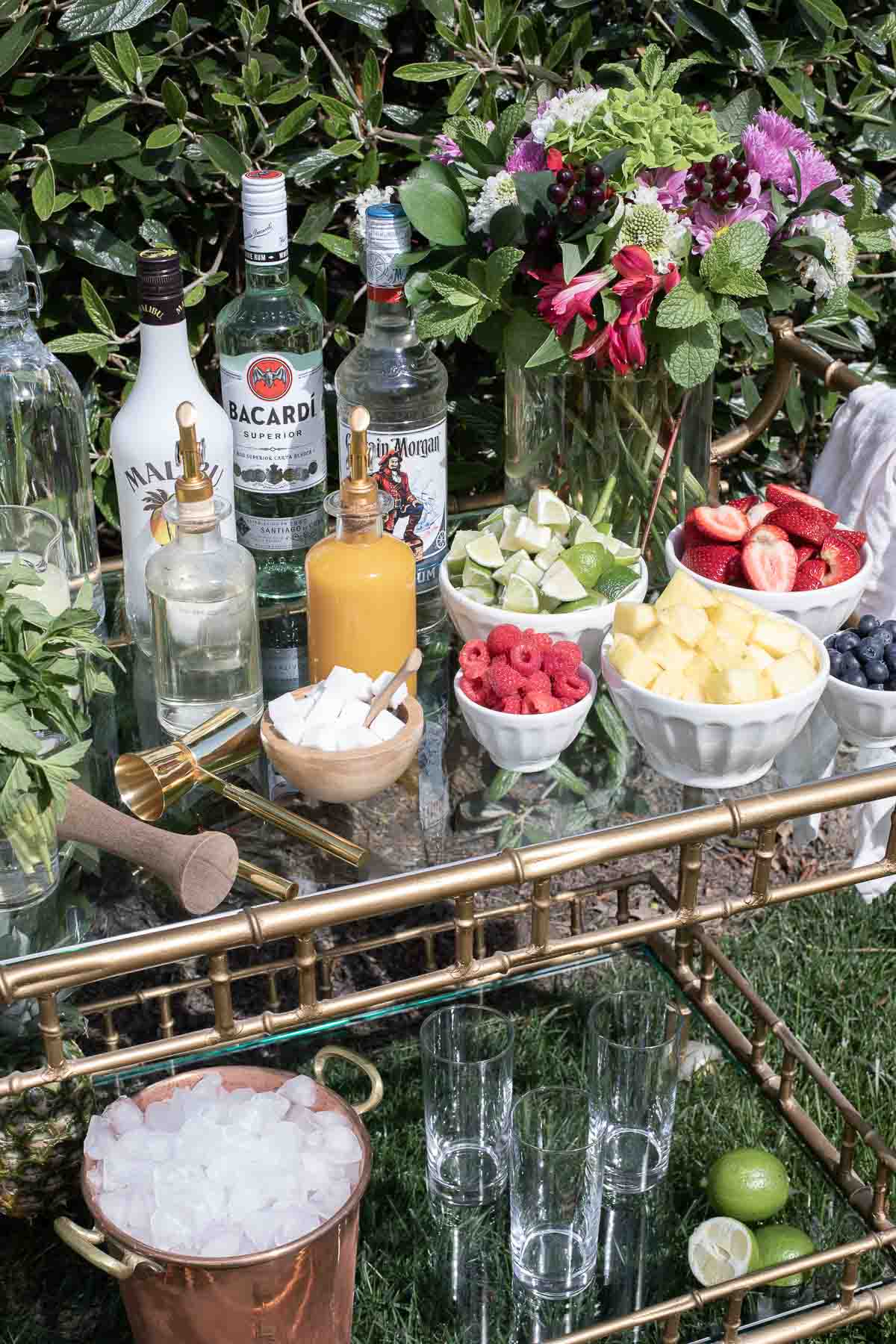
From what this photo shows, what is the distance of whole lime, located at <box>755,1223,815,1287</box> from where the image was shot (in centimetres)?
133

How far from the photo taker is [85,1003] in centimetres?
154

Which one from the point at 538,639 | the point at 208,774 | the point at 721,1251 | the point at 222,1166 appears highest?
the point at 538,639

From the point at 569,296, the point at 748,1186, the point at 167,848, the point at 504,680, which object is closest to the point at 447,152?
the point at 569,296

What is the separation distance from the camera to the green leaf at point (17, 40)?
1.38 metres

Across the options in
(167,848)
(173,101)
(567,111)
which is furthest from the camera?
(173,101)

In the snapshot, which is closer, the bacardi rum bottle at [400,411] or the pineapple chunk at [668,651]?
the pineapple chunk at [668,651]

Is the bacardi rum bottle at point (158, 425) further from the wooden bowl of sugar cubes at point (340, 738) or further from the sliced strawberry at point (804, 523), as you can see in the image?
the sliced strawberry at point (804, 523)

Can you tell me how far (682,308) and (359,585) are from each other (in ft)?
1.19

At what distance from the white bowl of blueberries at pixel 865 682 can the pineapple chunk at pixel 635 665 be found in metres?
0.18

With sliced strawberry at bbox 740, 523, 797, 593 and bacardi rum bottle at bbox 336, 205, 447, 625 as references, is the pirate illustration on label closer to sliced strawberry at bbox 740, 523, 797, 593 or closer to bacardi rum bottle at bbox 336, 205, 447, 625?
bacardi rum bottle at bbox 336, 205, 447, 625

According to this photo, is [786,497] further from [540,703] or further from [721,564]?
[540,703]

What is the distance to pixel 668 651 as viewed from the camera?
1.07 m

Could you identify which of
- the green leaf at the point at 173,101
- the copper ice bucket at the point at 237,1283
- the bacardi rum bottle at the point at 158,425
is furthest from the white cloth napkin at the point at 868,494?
the green leaf at the point at 173,101

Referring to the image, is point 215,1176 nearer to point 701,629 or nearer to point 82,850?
point 82,850
